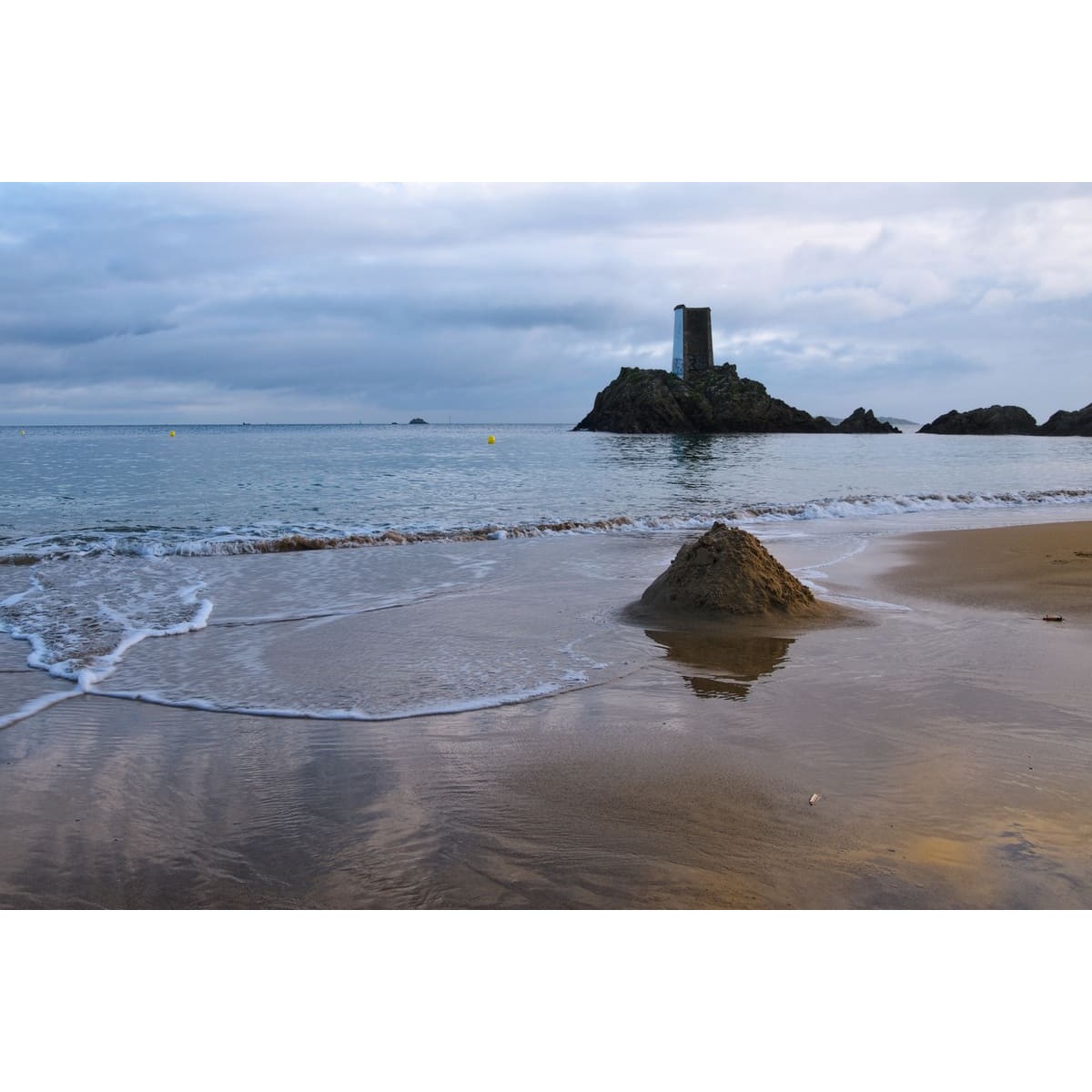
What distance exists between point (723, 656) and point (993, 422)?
3125 inches

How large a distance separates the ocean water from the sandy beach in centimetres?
51

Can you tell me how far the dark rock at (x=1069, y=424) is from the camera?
6812 cm

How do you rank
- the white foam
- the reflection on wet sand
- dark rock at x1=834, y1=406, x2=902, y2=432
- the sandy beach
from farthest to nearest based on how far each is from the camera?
dark rock at x1=834, y1=406, x2=902, y2=432 < the reflection on wet sand < the white foam < the sandy beach

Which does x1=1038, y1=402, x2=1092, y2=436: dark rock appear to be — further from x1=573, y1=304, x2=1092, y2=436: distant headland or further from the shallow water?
the shallow water

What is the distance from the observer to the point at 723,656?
225 inches

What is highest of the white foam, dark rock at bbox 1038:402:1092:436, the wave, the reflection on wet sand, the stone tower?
the stone tower

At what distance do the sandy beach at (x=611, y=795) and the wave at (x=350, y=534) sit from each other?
6.83m

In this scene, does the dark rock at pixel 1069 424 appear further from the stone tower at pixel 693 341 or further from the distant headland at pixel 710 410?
the stone tower at pixel 693 341

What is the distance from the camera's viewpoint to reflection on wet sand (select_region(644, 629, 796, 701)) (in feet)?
16.5

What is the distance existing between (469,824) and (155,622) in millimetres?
4837

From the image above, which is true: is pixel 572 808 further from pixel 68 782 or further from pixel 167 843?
pixel 68 782

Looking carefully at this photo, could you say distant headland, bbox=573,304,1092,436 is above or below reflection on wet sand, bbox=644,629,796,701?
above

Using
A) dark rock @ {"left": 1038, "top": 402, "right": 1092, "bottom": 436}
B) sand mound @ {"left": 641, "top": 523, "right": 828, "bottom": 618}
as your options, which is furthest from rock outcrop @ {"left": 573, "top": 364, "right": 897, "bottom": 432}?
sand mound @ {"left": 641, "top": 523, "right": 828, "bottom": 618}

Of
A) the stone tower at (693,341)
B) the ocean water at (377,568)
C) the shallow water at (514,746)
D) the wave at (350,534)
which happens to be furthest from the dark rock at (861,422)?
the shallow water at (514,746)
